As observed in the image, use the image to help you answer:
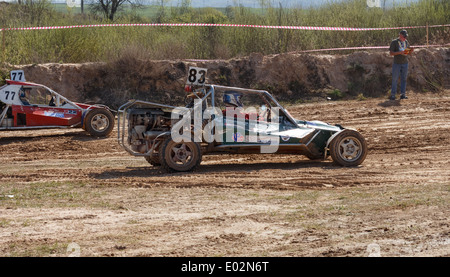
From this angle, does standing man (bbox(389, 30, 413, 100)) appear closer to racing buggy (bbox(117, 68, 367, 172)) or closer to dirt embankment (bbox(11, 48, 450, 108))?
dirt embankment (bbox(11, 48, 450, 108))

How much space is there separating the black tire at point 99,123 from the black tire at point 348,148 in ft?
20.4

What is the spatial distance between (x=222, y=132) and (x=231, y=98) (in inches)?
23.0

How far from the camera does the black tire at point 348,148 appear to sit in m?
10.3

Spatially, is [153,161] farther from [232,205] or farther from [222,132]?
[232,205]

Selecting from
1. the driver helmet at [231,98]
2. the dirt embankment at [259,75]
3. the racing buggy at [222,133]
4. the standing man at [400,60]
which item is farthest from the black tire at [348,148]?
the dirt embankment at [259,75]

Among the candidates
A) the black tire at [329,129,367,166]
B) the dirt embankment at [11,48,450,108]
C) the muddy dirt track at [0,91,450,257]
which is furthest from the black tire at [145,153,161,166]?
the dirt embankment at [11,48,450,108]

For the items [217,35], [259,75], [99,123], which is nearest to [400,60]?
[259,75]

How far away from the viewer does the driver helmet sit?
1012cm

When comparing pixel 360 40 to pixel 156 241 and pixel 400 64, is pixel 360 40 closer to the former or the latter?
pixel 400 64

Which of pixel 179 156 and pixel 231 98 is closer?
pixel 179 156

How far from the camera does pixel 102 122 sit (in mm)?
14617

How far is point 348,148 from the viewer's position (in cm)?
1039

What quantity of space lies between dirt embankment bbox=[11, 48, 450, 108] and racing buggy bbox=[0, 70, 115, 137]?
309 centimetres

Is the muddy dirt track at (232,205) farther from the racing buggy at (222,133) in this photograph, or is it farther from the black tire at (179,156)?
the racing buggy at (222,133)
